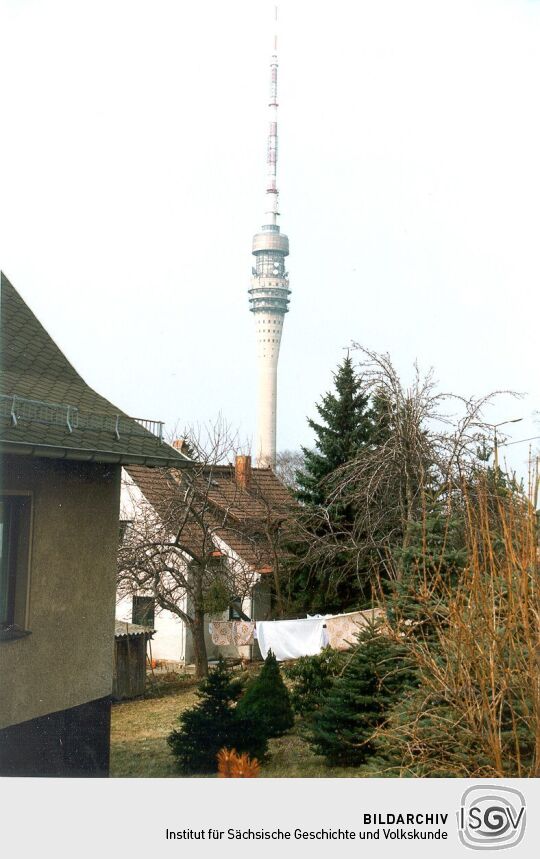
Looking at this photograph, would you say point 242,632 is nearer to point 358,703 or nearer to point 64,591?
point 358,703

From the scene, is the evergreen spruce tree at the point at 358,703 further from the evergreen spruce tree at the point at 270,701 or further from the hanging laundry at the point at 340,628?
the hanging laundry at the point at 340,628

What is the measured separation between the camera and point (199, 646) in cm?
1487

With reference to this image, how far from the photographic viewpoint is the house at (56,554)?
6.00m

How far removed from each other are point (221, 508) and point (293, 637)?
423 cm

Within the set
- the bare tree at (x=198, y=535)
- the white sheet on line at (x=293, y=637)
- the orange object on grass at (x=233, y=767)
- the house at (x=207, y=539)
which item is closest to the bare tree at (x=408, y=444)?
the white sheet on line at (x=293, y=637)

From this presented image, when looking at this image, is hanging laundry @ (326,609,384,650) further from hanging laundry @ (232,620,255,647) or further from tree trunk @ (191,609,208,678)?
tree trunk @ (191,609,208,678)

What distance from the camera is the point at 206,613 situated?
15.7 meters

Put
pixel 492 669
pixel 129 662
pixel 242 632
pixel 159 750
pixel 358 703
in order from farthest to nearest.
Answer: pixel 242 632
pixel 129 662
pixel 159 750
pixel 358 703
pixel 492 669

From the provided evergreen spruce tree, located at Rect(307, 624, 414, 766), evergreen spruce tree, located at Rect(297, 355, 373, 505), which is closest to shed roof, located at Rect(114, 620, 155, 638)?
evergreen spruce tree, located at Rect(297, 355, 373, 505)

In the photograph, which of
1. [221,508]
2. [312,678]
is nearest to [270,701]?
[312,678]

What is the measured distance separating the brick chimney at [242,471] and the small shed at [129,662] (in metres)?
4.70
